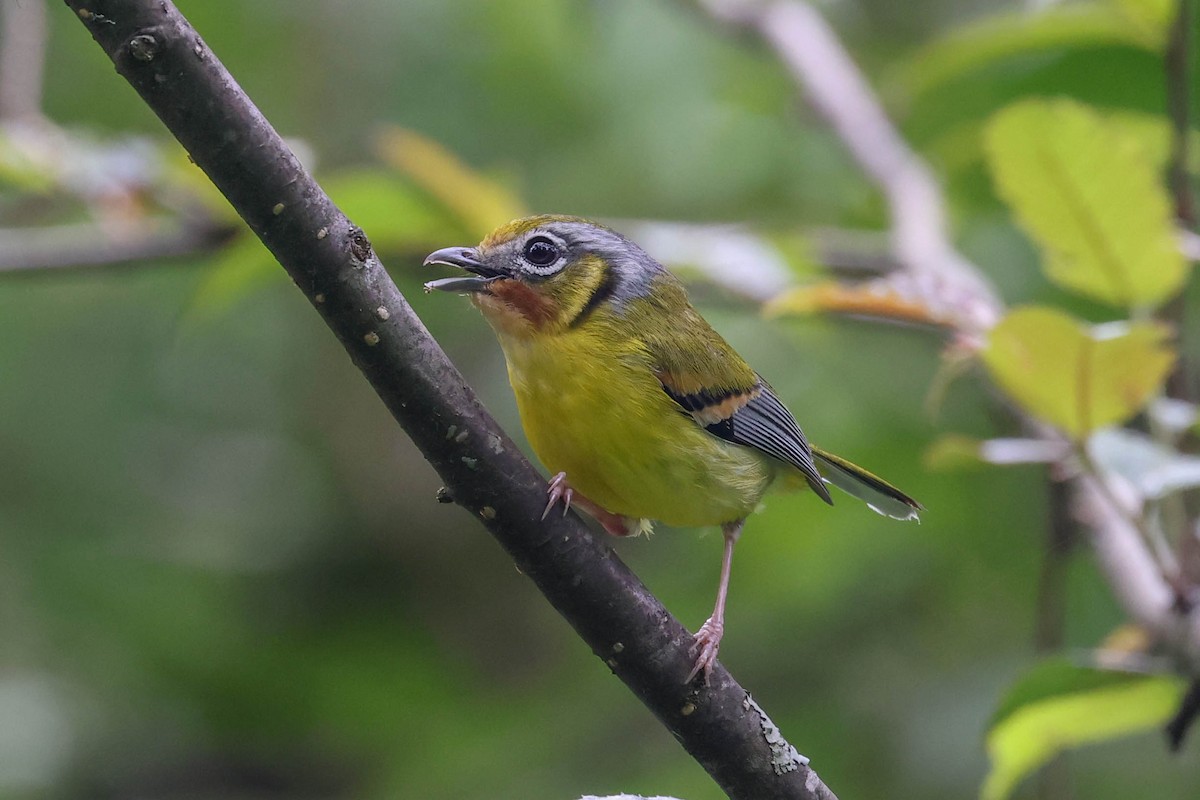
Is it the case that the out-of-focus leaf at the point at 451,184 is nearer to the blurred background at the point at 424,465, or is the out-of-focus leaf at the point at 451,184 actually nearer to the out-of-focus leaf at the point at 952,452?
the blurred background at the point at 424,465

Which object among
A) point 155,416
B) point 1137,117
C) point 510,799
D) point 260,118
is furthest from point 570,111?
point 260,118

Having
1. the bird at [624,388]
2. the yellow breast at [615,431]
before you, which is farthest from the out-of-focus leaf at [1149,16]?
the yellow breast at [615,431]

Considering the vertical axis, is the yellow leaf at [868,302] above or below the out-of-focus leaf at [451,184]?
below

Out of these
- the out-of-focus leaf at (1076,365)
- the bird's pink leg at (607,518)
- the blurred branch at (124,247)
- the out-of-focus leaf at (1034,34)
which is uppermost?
the blurred branch at (124,247)

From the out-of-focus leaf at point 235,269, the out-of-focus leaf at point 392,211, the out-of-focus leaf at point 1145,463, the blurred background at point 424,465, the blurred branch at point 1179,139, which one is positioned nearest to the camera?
the out-of-focus leaf at point 1145,463

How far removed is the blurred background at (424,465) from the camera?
14.1 feet

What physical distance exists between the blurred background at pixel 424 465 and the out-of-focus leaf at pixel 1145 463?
1.31m

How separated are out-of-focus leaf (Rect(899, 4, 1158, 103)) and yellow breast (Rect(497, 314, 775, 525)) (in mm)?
1621

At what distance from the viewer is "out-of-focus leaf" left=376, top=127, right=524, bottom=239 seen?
3.66m

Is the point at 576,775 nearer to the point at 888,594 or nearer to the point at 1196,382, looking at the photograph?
the point at 888,594

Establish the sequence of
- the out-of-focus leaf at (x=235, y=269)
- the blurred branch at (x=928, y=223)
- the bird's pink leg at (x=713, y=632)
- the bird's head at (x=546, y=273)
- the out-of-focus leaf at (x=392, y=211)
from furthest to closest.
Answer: the out-of-focus leaf at (x=392, y=211)
the out-of-focus leaf at (x=235, y=269)
the bird's head at (x=546, y=273)
the blurred branch at (x=928, y=223)
the bird's pink leg at (x=713, y=632)

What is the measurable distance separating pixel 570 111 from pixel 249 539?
2.55m

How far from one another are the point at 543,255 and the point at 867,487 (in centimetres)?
126

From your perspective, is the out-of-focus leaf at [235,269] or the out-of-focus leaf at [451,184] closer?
the out-of-focus leaf at [235,269]
